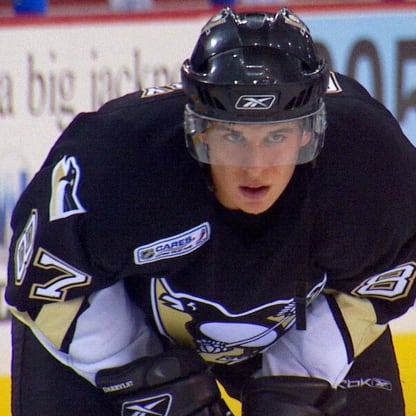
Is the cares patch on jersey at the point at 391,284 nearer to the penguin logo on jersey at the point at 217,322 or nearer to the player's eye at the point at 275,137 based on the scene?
the penguin logo on jersey at the point at 217,322

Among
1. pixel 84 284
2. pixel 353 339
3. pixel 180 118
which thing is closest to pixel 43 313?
pixel 84 284

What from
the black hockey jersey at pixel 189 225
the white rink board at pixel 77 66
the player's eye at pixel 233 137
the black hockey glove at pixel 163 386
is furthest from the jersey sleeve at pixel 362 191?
the white rink board at pixel 77 66

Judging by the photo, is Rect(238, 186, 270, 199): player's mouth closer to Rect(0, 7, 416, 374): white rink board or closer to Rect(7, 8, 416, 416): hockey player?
Rect(7, 8, 416, 416): hockey player

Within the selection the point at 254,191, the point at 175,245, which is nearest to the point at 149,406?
the point at 175,245

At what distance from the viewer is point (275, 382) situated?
1.72m

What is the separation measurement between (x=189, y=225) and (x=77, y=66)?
1.05 meters

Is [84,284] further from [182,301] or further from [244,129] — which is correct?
[244,129]

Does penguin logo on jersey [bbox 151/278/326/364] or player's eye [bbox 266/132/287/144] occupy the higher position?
player's eye [bbox 266/132/287/144]

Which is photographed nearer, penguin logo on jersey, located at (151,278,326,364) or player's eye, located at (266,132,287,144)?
player's eye, located at (266,132,287,144)

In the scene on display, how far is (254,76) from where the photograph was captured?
57.6 inches

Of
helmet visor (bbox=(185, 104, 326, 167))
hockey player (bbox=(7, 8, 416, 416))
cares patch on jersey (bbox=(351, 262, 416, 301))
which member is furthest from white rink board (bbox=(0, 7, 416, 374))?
helmet visor (bbox=(185, 104, 326, 167))

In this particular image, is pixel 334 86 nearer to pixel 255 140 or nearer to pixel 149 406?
pixel 255 140

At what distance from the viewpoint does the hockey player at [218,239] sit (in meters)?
1.50

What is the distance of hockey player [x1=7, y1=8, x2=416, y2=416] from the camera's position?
1.50 m
